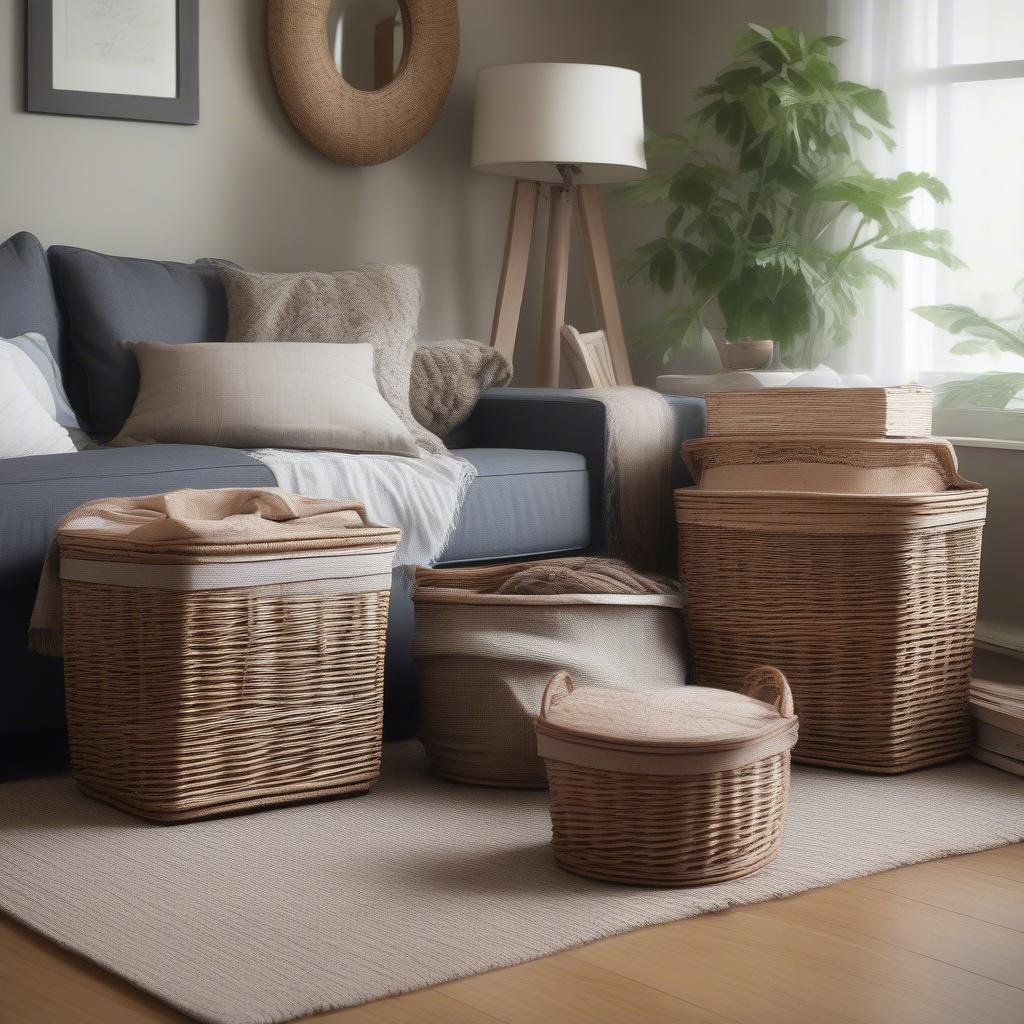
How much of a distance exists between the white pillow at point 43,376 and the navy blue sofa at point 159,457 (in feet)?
0.19

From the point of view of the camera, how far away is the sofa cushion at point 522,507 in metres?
2.62

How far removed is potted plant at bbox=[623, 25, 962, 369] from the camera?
3.37 meters

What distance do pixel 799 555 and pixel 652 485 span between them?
59 centimetres

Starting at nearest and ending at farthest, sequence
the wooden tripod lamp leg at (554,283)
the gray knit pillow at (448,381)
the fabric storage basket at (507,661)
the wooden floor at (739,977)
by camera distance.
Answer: the wooden floor at (739,977)
the fabric storage basket at (507,661)
the gray knit pillow at (448,381)
the wooden tripod lamp leg at (554,283)

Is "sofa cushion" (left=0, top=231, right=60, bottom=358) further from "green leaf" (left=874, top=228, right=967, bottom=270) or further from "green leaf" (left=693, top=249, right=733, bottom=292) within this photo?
"green leaf" (left=874, top=228, right=967, bottom=270)

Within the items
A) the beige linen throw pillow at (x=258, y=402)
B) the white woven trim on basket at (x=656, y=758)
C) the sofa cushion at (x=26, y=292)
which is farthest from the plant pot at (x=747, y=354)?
the white woven trim on basket at (x=656, y=758)

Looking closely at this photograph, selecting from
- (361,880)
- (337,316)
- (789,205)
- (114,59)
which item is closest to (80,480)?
(361,880)

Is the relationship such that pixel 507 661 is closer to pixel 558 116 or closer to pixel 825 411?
pixel 825 411

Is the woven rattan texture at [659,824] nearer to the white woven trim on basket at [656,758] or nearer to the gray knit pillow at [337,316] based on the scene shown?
the white woven trim on basket at [656,758]

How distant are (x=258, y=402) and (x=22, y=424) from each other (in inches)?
17.8

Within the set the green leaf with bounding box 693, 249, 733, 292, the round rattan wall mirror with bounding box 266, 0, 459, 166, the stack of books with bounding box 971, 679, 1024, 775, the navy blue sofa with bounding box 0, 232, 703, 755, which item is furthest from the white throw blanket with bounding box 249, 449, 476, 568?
the round rattan wall mirror with bounding box 266, 0, 459, 166

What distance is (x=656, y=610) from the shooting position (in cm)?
234

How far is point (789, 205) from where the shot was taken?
3555 millimetres

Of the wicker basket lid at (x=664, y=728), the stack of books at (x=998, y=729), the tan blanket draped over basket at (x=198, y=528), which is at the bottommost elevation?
the stack of books at (x=998, y=729)
